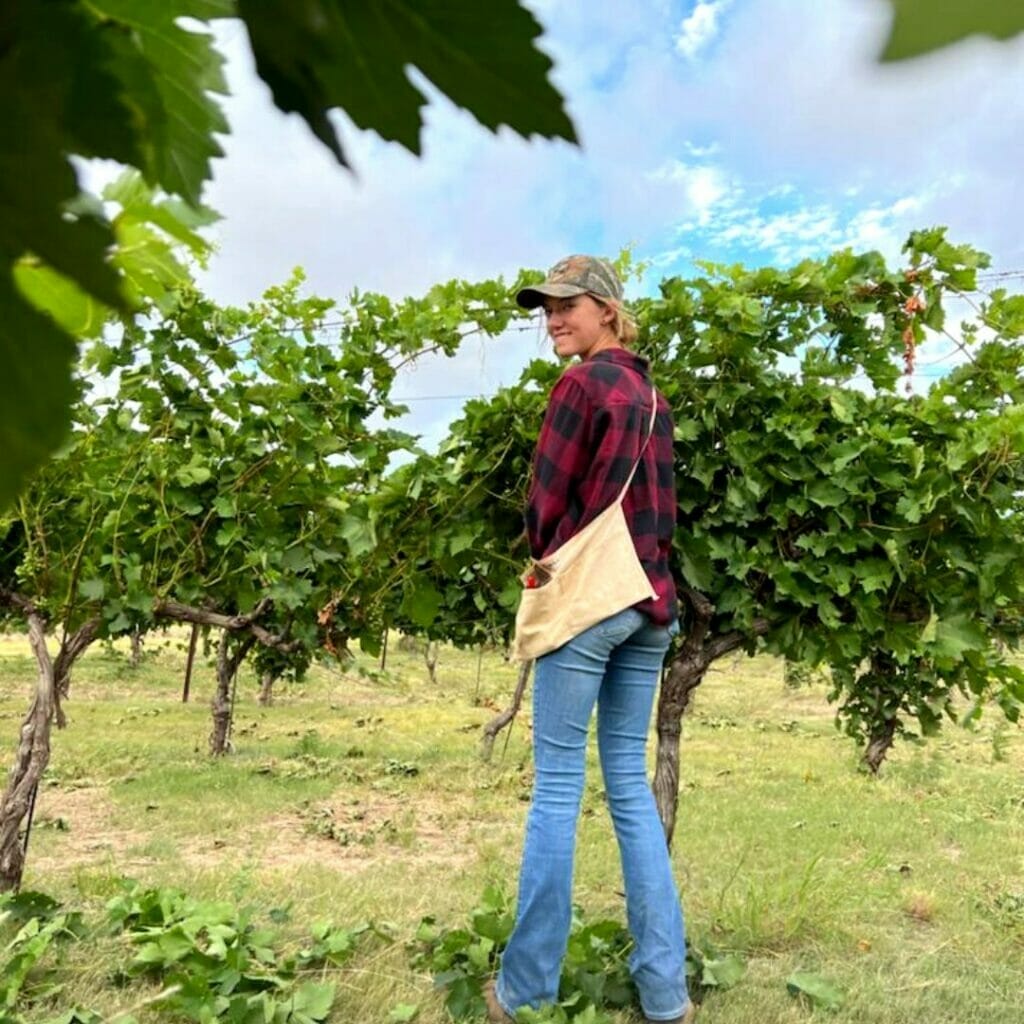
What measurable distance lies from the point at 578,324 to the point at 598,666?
0.76 metres

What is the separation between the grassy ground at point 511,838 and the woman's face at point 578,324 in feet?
5.34

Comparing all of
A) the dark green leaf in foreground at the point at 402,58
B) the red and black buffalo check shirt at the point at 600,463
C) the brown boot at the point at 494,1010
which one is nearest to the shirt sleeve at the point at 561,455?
the red and black buffalo check shirt at the point at 600,463

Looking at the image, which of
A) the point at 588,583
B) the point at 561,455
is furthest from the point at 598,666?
the point at 561,455

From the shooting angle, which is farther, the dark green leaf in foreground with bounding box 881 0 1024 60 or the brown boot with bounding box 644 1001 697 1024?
the brown boot with bounding box 644 1001 697 1024

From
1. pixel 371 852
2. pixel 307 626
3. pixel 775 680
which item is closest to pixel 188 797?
pixel 371 852

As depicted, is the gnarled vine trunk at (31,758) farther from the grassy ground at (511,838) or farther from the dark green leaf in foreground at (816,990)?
the dark green leaf in foreground at (816,990)

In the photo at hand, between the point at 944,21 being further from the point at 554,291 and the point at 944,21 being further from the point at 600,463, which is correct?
the point at 554,291

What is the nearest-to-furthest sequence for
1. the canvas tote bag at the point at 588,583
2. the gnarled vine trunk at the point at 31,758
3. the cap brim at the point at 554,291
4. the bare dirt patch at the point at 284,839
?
the canvas tote bag at the point at 588,583 < the cap brim at the point at 554,291 < the gnarled vine trunk at the point at 31,758 < the bare dirt patch at the point at 284,839

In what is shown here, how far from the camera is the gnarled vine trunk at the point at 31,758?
3773mm

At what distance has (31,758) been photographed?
3.91 m

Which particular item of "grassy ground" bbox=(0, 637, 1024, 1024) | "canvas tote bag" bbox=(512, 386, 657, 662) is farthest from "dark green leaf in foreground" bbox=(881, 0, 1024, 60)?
"grassy ground" bbox=(0, 637, 1024, 1024)

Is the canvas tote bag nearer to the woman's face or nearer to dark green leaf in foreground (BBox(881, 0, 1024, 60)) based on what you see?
the woman's face

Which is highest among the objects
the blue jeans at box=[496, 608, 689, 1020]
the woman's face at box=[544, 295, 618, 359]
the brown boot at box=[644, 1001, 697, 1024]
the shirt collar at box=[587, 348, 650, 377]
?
the woman's face at box=[544, 295, 618, 359]

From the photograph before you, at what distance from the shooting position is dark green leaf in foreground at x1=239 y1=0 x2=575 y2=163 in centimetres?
21
